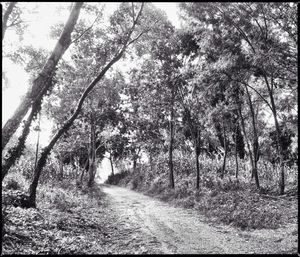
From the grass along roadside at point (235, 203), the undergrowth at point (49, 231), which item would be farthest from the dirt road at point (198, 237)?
the undergrowth at point (49, 231)

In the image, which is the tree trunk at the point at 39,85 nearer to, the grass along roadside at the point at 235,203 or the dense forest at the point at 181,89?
the dense forest at the point at 181,89

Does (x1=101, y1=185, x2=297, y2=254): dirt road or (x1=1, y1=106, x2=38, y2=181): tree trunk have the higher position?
(x1=1, y1=106, x2=38, y2=181): tree trunk

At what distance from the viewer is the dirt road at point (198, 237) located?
7.09 m

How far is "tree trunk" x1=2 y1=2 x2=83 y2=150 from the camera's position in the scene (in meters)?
7.09

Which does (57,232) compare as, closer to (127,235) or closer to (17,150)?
(127,235)

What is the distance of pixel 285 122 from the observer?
9805 millimetres

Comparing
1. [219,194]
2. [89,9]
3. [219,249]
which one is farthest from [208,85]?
[219,249]

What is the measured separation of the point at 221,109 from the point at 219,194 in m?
4.46

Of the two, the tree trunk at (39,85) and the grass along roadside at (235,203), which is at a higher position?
the tree trunk at (39,85)

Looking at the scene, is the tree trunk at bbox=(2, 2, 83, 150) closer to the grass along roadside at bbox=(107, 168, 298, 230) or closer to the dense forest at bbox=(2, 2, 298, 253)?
the dense forest at bbox=(2, 2, 298, 253)

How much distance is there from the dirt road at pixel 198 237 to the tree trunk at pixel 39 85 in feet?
15.4

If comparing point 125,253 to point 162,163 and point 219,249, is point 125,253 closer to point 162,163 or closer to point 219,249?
point 219,249

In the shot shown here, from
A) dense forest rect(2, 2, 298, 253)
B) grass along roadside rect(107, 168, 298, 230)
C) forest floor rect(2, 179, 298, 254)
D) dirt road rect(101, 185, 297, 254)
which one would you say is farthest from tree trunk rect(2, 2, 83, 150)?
grass along roadside rect(107, 168, 298, 230)

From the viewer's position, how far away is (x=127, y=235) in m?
8.75
